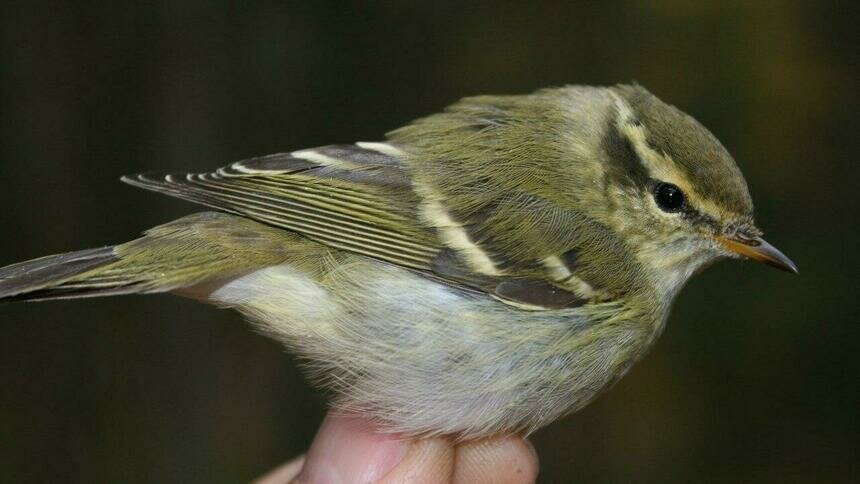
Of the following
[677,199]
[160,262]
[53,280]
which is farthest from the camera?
[677,199]

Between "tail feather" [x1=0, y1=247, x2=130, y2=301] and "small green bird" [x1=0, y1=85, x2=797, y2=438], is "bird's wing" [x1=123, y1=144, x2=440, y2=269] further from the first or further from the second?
"tail feather" [x1=0, y1=247, x2=130, y2=301]

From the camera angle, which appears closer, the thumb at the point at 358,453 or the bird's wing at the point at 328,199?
the bird's wing at the point at 328,199

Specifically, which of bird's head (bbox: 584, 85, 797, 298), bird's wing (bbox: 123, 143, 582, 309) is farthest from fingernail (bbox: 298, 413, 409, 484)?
bird's head (bbox: 584, 85, 797, 298)

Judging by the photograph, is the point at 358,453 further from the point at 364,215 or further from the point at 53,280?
the point at 53,280

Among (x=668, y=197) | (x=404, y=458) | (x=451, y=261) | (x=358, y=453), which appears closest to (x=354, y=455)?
(x=358, y=453)

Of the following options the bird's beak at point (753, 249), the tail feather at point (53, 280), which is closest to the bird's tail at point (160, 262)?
the tail feather at point (53, 280)

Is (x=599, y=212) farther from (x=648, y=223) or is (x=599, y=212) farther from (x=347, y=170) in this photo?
(x=347, y=170)

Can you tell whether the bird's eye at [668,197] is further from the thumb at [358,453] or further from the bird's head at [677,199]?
the thumb at [358,453]
